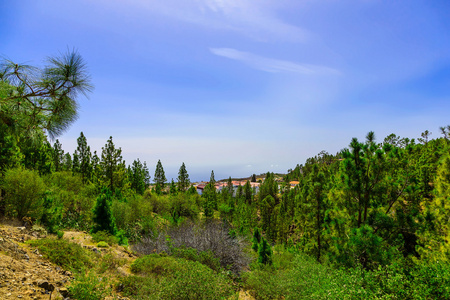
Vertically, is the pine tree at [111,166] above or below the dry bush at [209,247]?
above

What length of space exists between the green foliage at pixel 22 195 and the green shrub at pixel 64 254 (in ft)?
20.8

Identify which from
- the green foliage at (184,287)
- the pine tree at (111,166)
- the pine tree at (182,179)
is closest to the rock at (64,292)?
the green foliage at (184,287)

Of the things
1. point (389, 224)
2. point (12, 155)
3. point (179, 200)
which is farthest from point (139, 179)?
point (389, 224)

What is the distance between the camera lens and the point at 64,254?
25.6 feet

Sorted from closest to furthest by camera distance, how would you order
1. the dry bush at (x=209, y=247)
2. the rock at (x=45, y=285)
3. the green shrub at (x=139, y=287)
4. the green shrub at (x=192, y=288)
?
the rock at (x=45, y=285), the green shrub at (x=192, y=288), the green shrub at (x=139, y=287), the dry bush at (x=209, y=247)

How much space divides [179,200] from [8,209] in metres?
23.8

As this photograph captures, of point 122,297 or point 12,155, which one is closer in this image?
point 122,297

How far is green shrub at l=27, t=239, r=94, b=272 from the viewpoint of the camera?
7459 mm

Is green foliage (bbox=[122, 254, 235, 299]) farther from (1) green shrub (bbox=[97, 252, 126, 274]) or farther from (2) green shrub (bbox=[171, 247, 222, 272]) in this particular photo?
(2) green shrub (bbox=[171, 247, 222, 272])

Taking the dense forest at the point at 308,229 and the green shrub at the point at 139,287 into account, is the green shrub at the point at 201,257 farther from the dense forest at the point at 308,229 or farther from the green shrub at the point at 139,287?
the green shrub at the point at 139,287

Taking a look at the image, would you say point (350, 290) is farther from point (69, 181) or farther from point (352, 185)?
point (69, 181)

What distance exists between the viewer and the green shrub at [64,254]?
7.46 meters

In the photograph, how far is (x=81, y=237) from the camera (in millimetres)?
12945

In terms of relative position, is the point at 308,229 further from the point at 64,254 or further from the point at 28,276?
the point at 28,276
